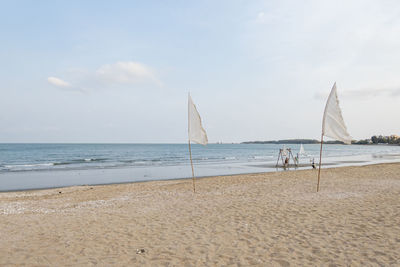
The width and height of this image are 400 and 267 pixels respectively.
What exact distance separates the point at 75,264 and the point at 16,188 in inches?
600

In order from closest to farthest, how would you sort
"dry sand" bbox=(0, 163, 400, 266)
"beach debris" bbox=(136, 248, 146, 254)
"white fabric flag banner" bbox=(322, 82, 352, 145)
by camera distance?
"dry sand" bbox=(0, 163, 400, 266) < "beach debris" bbox=(136, 248, 146, 254) < "white fabric flag banner" bbox=(322, 82, 352, 145)

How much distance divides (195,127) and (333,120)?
5699 mm

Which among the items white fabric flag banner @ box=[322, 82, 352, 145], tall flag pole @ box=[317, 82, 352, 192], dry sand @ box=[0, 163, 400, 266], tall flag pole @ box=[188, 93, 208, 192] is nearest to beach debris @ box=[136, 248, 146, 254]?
dry sand @ box=[0, 163, 400, 266]

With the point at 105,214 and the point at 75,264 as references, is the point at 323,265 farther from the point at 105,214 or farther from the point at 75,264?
the point at 105,214

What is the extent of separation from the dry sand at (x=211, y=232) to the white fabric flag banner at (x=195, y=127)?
2447 mm

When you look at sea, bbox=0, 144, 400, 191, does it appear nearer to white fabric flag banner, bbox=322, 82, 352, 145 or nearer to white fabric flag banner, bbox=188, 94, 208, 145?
white fabric flag banner, bbox=188, 94, 208, 145

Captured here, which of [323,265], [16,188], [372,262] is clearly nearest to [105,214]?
[323,265]

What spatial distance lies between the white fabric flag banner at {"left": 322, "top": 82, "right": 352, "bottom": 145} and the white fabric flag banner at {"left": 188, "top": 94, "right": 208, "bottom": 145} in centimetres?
501

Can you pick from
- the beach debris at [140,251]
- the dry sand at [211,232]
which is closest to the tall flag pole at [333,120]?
the dry sand at [211,232]

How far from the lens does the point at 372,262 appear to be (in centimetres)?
435

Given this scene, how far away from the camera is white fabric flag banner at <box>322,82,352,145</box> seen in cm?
1038

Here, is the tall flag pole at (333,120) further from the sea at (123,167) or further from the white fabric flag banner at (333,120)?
the sea at (123,167)

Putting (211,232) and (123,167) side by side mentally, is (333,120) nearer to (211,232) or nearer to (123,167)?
(211,232)

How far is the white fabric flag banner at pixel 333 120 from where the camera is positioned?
408 inches
